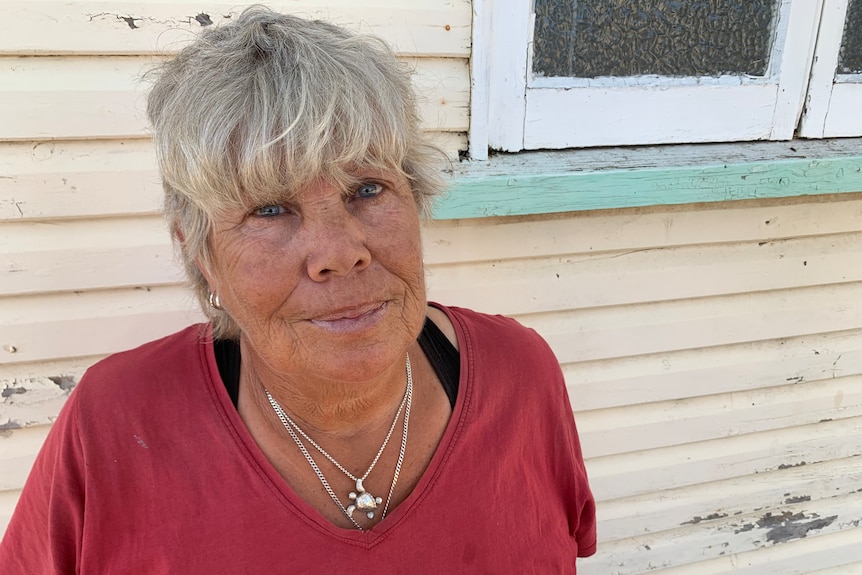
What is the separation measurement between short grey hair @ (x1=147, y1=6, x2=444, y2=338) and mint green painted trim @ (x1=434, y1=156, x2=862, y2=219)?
0.54m

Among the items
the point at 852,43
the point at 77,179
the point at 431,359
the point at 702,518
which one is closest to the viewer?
the point at 431,359

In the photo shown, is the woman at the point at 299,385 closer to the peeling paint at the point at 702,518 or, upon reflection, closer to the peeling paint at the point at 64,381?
the peeling paint at the point at 64,381

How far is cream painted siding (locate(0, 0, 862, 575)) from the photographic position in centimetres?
138

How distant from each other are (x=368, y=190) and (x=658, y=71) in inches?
44.2

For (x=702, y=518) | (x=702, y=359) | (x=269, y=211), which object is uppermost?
(x=269, y=211)

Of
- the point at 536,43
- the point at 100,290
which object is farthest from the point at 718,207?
the point at 100,290

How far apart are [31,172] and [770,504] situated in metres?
2.60

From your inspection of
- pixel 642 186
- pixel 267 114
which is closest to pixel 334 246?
pixel 267 114

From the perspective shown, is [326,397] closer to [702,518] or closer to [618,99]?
[618,99]

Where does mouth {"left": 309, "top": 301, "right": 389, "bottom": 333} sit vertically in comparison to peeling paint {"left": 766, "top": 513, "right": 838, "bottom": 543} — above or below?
above

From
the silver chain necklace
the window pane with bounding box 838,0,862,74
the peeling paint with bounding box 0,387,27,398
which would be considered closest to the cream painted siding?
the peeling paint with bounding box 0,387,27,398

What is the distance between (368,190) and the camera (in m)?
1.01

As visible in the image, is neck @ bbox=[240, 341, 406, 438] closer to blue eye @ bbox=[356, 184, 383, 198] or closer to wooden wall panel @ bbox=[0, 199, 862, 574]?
blue eye @ bbox=[356, 184, 383, 198]

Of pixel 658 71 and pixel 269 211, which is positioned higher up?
pixel 658 71
